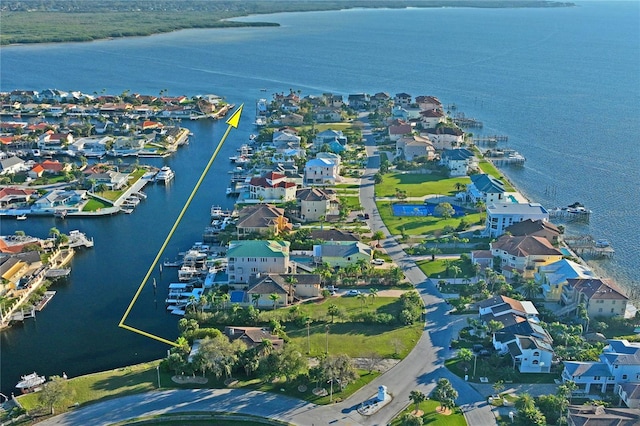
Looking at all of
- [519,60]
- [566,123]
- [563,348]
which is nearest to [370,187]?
[563,348]

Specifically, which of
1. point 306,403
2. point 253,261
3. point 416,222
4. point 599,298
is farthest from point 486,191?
point 306,403

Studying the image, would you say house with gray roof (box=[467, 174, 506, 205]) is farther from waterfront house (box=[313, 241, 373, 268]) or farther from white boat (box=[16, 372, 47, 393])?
white boat (box=[16, 372, 47, 393])

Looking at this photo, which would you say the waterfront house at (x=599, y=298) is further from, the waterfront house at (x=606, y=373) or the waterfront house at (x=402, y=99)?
the waterfront house at (x=402, y=99)

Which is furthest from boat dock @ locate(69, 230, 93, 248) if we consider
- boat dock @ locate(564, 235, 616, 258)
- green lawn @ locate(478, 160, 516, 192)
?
boat dock @ locate(564, 235, 616, 258)

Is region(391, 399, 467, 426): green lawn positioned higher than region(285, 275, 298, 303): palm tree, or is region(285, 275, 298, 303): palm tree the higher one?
region(285, 275, 298, 303): palm tree

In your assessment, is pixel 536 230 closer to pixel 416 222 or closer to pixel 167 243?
pixel 416 222

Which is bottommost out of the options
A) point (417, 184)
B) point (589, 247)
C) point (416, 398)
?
point (416, 398)

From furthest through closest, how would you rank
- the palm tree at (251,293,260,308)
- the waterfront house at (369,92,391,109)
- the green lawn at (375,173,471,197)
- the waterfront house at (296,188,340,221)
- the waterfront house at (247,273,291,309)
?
the waterfront house at (369,92,391,109) < the green lawn at (375,173,471,197) < the waterfront house at (296,188,340,221) < the waterfront house at (247,273,291,309) < the palm tree at (251,293,260,308)
